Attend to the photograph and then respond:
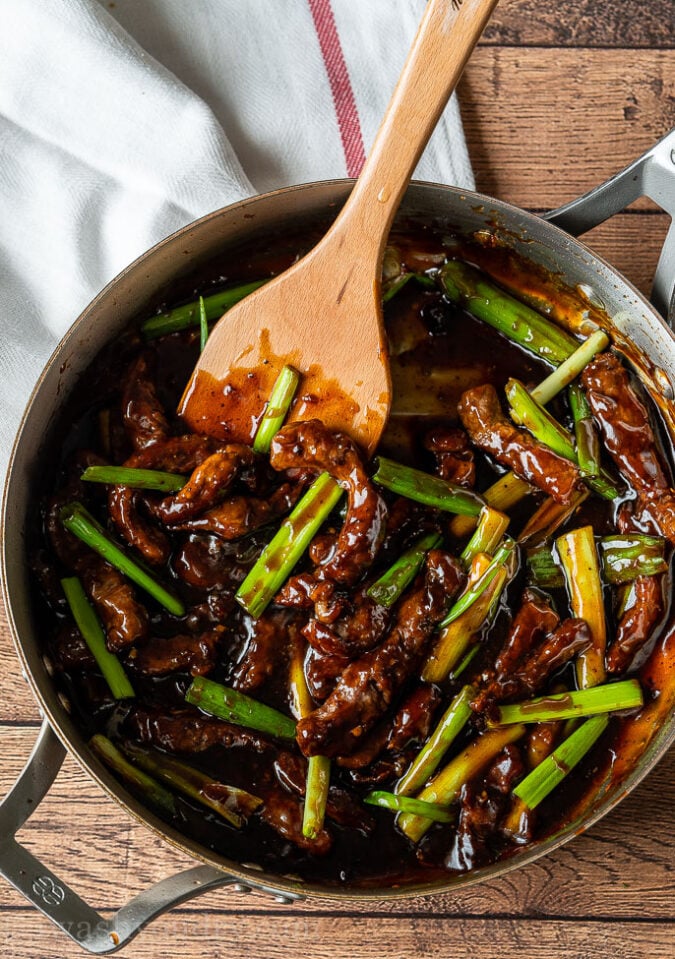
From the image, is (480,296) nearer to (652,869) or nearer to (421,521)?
(421,521)

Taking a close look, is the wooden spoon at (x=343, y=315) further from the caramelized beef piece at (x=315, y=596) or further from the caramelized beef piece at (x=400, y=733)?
the caramelized beef piece at (x=400, y=733)

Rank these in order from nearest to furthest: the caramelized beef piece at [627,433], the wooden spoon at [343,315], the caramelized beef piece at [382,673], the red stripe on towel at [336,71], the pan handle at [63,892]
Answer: the pan handle at [63,892] < the wooden spoon at [343,315] < the caramelized beef piece at [382,673] < the caramelized beef piece at [627,433] < the red stripe on towel at [336,71]

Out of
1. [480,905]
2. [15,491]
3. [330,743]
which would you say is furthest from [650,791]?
[15,491]

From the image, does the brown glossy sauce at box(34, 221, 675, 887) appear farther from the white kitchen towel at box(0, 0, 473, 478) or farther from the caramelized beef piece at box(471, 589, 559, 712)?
the white kitchen towel at box(0, 0, 473, 478)

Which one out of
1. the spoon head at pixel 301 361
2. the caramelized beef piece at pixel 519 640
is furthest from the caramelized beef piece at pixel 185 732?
the spoon head at pixel 301 361

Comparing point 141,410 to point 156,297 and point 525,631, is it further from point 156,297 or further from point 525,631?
point 525,631

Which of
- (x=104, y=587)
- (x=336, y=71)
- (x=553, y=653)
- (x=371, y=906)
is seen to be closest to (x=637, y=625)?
(x=553, y=653)

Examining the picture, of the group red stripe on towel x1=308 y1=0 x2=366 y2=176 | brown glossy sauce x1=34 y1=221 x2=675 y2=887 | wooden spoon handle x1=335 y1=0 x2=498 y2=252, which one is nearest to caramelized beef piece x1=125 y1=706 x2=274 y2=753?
brown glossy sauce x1=34 y1=221 x2=675 y2=887
